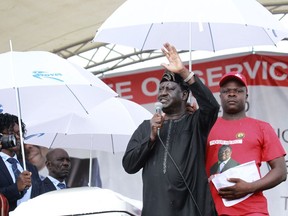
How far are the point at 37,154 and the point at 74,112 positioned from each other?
198cm

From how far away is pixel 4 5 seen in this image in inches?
363

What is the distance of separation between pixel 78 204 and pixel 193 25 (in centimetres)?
256

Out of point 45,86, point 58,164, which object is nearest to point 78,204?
point 45,86

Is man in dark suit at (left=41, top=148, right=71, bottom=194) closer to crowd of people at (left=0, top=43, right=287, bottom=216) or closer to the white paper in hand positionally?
crowd of people at (left=0, top=43, right=287, bottom=216)

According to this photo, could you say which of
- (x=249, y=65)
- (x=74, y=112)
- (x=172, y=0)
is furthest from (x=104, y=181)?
(x=172, y=0)

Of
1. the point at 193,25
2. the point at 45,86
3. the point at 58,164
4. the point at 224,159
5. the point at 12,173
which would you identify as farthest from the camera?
the point at 58,164

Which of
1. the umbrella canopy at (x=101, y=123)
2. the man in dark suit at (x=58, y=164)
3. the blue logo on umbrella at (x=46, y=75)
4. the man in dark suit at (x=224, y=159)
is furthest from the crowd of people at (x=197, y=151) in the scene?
the man in dark suit at (x=58, y=164)

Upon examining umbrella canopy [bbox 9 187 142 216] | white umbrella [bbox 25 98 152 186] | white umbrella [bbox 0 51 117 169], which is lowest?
umbrella canopy [bbox 9 187 142 216]

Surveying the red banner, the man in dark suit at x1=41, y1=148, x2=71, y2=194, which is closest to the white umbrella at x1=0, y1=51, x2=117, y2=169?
the man in dark suit at x1=41, y1=148, x2=71, y2=194

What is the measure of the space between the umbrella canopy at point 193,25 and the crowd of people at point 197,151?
1.77 feet

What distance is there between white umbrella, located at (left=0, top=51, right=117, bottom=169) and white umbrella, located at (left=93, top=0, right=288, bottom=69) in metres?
0.36

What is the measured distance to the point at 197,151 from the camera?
4.52 metres

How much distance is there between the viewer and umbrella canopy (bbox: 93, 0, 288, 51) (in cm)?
509

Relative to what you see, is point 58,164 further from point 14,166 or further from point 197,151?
point 197,151
